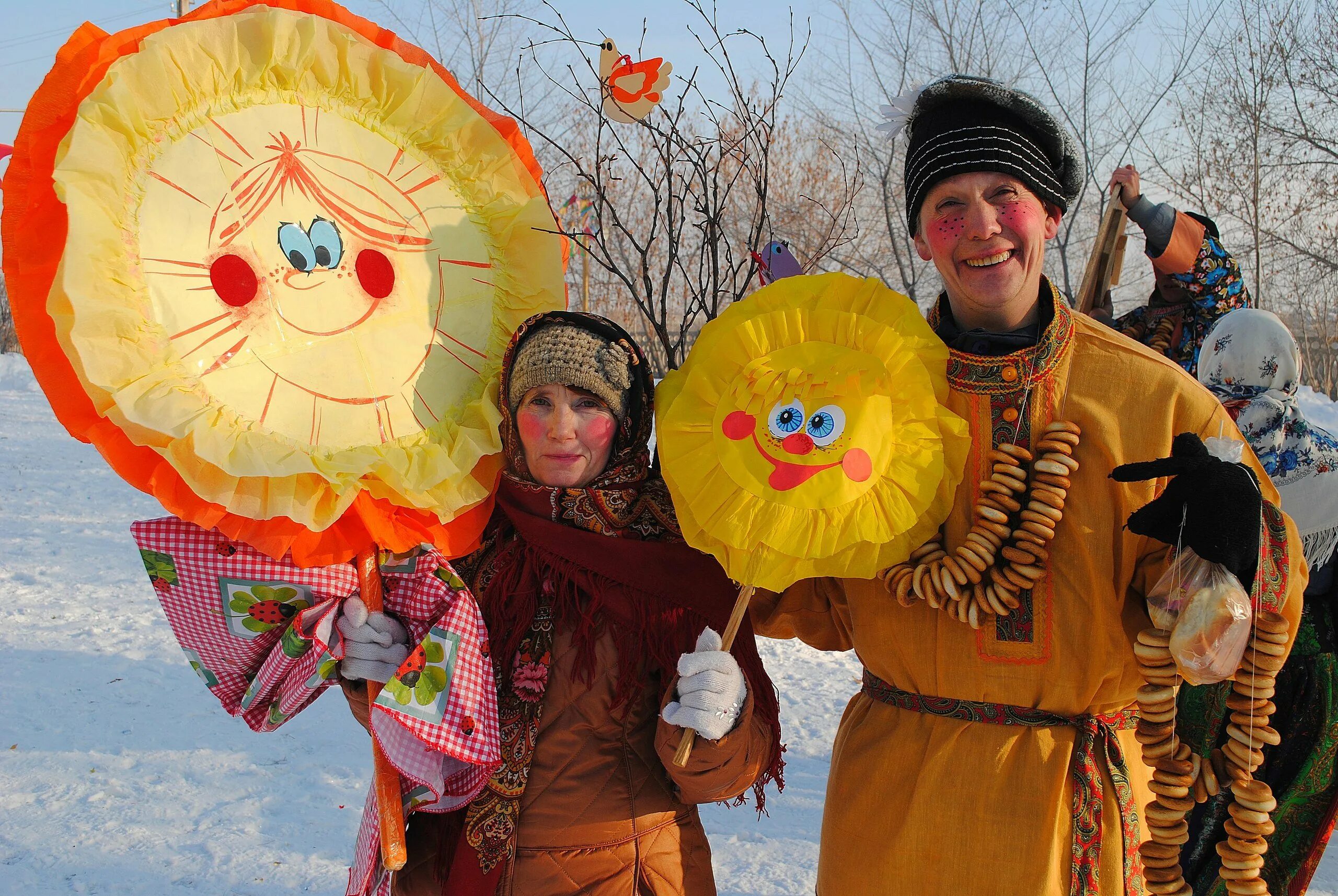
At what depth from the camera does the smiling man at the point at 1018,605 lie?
1.62 metres

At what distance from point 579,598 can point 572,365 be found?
17.2 inches

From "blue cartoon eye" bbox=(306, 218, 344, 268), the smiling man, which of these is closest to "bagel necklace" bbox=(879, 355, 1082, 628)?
the smiling man

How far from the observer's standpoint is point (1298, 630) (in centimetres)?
252

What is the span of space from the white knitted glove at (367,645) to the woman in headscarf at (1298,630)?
5.30 ft

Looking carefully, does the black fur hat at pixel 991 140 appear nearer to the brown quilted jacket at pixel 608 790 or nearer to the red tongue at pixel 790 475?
the red tongue at pixel 790 475

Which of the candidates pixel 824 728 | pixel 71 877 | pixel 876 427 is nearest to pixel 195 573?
pixel 876 427

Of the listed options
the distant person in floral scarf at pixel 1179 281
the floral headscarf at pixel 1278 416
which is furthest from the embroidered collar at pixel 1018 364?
the distant person in floral scarf at pixel 1179 281

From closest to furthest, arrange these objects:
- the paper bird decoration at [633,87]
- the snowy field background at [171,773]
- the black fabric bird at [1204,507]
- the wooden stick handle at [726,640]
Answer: the black fabric bird at [1204,507], the wooden stick handle at [726,640], the paper bird decoration at [633,87], the snowy field background at [171,773]

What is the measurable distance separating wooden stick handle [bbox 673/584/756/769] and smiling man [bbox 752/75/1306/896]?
0.24 m

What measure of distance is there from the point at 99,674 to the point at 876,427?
13.6 ft

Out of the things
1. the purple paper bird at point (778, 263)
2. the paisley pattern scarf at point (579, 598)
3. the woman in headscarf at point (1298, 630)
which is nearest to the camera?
the paisley pattern scarf at point (579, 598)

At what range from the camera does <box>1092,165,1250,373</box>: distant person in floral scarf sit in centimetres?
323

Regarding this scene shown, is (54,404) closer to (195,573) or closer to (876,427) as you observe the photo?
(195,573)

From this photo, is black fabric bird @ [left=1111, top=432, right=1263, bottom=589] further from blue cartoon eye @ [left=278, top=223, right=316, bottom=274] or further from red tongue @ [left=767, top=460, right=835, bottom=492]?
blue cartoon eye @ [left=278, top=223, right=316, bottom=274]
